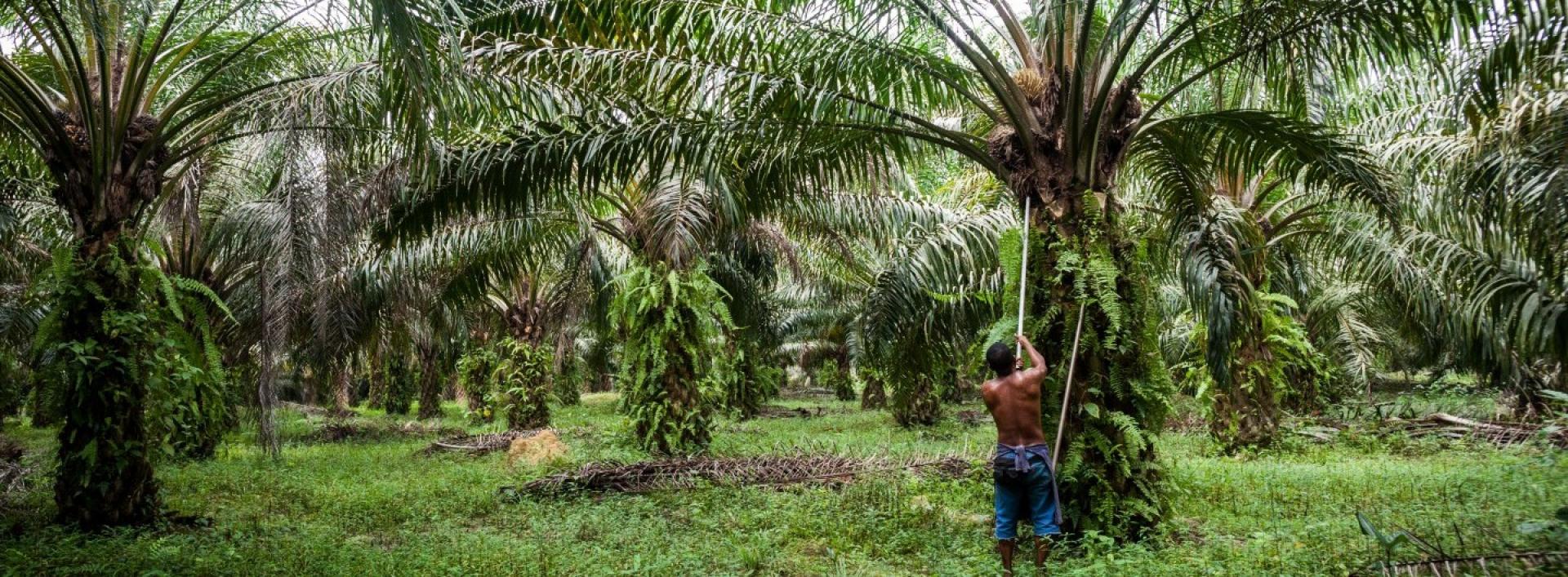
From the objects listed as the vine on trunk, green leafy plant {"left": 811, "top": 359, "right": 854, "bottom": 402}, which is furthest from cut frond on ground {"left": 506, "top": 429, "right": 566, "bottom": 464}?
green leafy plant {"left": 811, "top": 359, "right": 854, "bottom": 402}

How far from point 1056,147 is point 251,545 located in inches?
252

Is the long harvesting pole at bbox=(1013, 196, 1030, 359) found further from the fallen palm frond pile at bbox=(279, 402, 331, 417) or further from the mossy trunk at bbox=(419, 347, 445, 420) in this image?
the fallen palm frond pile at bbox=(279, 402, 331, 417)

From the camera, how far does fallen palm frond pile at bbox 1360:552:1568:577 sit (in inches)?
171

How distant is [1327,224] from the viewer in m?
10.5

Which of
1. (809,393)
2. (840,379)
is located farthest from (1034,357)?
(809,393)

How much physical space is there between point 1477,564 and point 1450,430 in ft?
32.4

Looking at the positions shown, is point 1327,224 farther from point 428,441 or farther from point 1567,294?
point 428,441

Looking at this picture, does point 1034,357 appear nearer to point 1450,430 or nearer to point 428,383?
point 1450,430

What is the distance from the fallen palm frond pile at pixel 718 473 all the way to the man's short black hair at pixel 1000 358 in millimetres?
3579

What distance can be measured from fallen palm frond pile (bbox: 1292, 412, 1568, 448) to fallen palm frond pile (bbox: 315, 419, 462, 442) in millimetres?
14024

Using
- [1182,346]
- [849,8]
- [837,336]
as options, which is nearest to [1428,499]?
[849,8]

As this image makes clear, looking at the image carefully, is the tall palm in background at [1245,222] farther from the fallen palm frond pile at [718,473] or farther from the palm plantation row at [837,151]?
the fallen palm frond pile at [718,473]

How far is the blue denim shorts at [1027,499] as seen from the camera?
18.6 ft

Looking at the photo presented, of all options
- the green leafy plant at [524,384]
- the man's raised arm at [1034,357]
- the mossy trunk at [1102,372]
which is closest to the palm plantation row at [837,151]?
the mossy trunk at [1102,372]
